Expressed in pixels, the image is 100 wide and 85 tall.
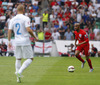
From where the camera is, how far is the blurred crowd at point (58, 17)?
2697 cm

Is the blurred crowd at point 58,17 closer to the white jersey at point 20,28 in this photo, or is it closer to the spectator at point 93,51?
the spectator at point 93,51

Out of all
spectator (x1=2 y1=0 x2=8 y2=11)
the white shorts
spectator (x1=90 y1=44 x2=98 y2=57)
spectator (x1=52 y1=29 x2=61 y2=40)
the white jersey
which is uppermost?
spectator (x1=2 y1=0 x2=8 y2=11)

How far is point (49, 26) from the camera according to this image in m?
28.8

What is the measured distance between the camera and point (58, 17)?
28156 millimetres

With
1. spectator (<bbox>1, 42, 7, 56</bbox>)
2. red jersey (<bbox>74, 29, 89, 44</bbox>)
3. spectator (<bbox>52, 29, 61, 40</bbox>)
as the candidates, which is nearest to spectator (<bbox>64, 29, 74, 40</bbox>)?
spectator (<bbox>52, 29, 61, 40</bbox>)

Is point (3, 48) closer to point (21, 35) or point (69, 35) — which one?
point (69, 35)

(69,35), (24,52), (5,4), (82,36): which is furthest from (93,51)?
(24,52)

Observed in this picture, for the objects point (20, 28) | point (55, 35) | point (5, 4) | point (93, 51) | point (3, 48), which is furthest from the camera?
point (5, 4)

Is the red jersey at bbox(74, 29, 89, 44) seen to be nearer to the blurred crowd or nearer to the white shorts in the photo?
the white shorts

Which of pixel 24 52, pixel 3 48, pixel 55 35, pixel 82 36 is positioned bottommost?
pixel 3 48

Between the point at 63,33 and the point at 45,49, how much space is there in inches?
78.2

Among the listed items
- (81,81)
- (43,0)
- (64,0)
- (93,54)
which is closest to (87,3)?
(64,0)

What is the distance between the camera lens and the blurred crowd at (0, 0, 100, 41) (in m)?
27.0

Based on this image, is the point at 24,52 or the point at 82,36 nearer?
the point at 24,52
